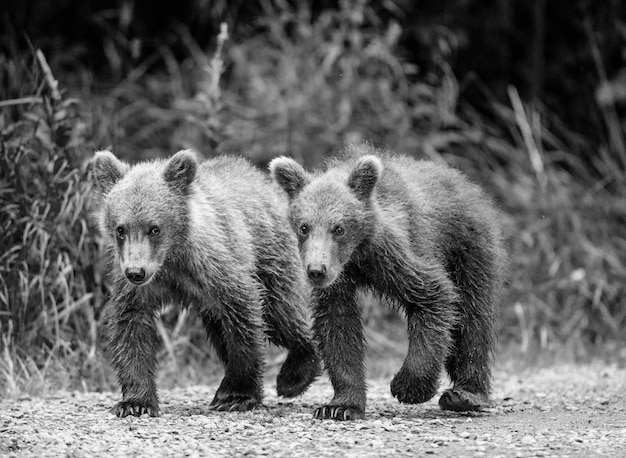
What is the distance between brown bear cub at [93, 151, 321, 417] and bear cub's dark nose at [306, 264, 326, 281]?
2.46 feet

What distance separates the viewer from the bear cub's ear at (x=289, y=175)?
6.59m

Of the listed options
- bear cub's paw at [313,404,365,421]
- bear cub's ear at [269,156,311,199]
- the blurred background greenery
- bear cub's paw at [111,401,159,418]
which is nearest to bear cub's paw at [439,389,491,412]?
bear cub's paw at [313,404,365,421]

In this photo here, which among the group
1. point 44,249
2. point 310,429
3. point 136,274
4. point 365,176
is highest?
point 365,176

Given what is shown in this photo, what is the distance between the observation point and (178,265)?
6641 mm

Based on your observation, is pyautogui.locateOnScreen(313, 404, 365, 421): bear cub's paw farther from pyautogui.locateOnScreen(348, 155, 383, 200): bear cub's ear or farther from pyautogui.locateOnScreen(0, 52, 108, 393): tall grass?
pyautogui.locateOnScreen(0, 52, 108, 393): tall grass

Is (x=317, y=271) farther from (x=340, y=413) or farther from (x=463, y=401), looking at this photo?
(x=463, y=401)

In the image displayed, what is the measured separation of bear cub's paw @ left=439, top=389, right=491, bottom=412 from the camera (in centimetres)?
668

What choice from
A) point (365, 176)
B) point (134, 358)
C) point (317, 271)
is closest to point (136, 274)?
point (134, 358)

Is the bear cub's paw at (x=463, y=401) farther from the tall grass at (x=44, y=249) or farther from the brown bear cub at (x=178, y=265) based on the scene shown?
the tall grass at (x=44, y=249)

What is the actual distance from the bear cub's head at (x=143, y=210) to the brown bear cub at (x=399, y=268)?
0.63 metres

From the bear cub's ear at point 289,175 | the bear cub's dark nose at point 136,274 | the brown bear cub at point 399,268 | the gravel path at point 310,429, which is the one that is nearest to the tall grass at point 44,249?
the gravel path at point 310,429

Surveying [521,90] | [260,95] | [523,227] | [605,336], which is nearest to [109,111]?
[260,95]

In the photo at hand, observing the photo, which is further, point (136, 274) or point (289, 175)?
point (289, 175)

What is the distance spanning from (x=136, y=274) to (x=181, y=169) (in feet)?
2.73
